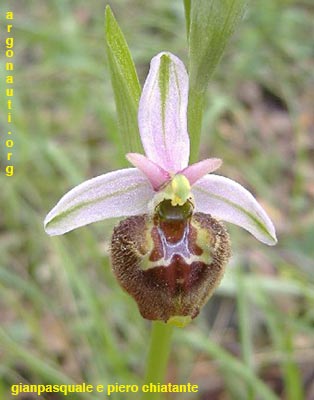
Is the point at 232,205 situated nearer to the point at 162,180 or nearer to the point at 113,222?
the point at 162,180

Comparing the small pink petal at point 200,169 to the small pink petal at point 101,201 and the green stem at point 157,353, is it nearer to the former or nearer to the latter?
the small pink petal at point 101,201

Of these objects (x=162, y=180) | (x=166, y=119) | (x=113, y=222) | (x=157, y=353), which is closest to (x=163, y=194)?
(x=162, y=180)

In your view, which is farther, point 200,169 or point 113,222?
point 113,222

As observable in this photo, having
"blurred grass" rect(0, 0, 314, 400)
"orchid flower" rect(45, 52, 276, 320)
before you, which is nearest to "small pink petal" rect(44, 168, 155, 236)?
"orchid flower" rect(45, 52, 276, 320)

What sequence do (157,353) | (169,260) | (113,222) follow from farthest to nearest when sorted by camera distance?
(113,222), (157,353), (169,260)

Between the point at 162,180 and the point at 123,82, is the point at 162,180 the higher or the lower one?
the lower one

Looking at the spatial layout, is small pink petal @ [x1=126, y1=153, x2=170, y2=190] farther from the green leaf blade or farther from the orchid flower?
the green leaf blade

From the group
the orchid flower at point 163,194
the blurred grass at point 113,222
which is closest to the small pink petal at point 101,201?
the orchid flower at point 163,194
